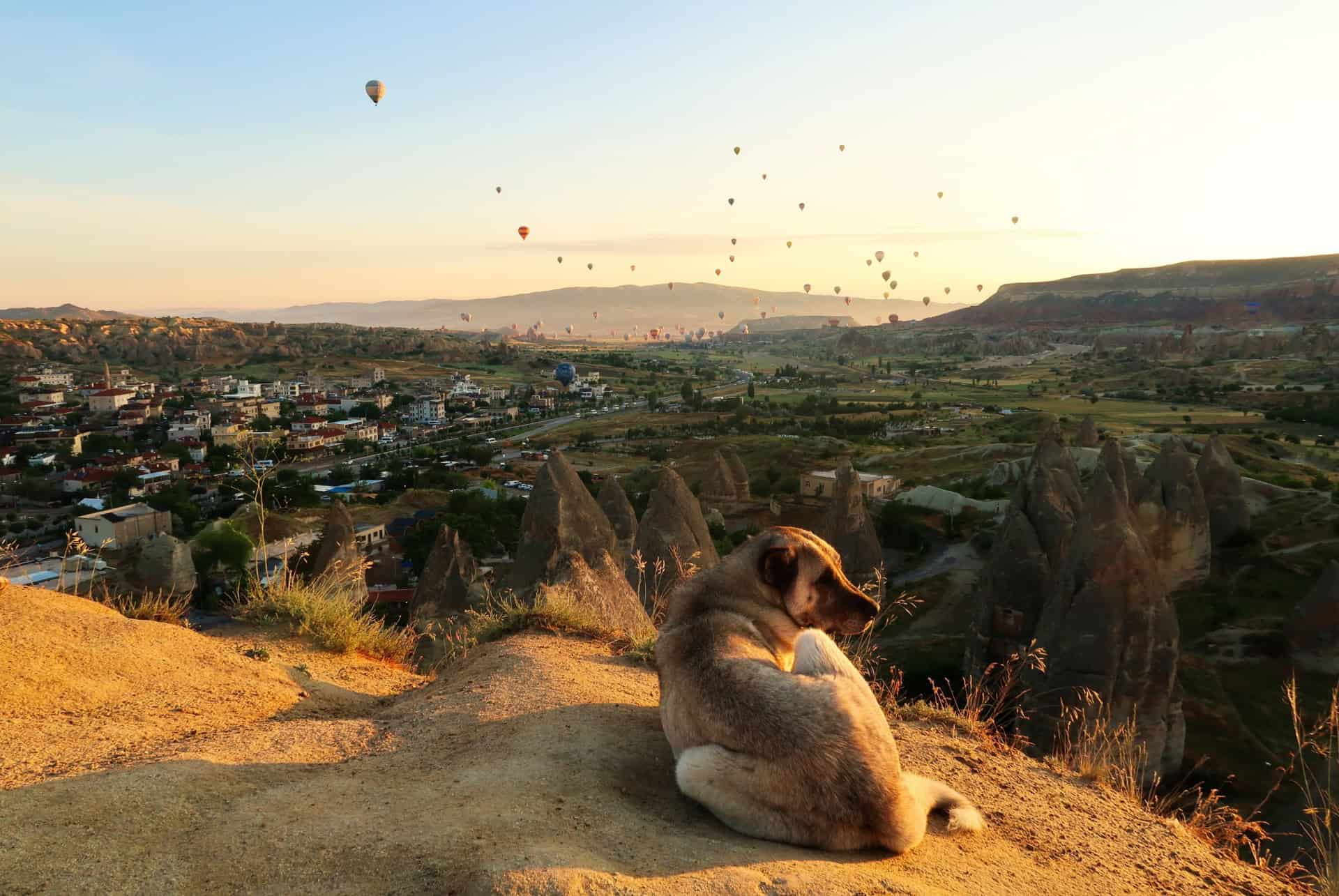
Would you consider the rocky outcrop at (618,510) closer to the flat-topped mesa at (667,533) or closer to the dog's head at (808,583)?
the flat-topped mesa at (667,533)

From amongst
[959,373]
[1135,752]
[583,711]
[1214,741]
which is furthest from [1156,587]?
[959,373]

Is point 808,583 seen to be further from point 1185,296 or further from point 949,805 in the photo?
point 1185,296

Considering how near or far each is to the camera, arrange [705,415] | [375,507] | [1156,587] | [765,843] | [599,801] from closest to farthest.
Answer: [765,843]
[599,801]
[1156,587]
[375,507]
[705,415]

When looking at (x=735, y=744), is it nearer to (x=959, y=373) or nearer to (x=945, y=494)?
(x=945, y=494)

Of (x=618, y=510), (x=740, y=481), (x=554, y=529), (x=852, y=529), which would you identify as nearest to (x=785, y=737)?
(x=554, y=529)

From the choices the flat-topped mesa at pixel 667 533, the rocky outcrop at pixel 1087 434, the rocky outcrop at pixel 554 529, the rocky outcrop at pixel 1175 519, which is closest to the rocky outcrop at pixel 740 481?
the rocky outcrop at pixel 1087 434

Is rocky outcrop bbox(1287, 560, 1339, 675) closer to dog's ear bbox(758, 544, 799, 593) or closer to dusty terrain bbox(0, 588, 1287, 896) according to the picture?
dusty terrain bbox(0, 588, 1287, 896)
